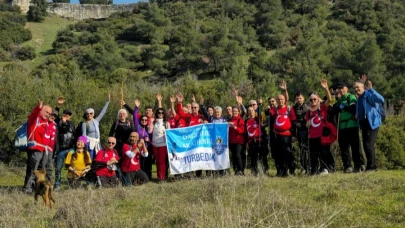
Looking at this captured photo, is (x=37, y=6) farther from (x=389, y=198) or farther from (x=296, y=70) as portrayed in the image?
(x=389, y=198)

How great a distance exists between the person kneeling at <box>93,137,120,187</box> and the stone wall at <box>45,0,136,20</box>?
110731mm

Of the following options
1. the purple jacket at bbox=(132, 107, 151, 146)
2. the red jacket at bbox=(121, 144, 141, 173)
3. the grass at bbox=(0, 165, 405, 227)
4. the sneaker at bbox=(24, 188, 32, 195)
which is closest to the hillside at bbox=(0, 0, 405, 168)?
the purple jacket at bbox=(132, 107, 151, 146)

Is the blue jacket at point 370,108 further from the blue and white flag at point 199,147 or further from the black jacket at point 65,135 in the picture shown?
the black jacket at point 65,135

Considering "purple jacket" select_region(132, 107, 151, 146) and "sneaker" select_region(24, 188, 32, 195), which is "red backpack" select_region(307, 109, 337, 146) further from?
"sneaker" select_region(24, 188, 32, 195)

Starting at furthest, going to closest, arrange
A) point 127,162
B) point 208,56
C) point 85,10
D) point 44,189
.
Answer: point 85,10 → point 208,56 → point 127,162 → point 44,189

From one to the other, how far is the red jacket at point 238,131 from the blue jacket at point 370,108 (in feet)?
8.92

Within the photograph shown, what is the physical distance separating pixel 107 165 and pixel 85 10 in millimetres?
115406

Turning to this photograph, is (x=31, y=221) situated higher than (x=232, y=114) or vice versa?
(x=232, y=114)

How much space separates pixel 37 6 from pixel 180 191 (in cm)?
10587

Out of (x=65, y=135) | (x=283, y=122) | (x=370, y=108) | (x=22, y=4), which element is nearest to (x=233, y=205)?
(x=283, y=122)

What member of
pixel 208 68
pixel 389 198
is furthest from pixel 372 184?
pixel 208 68

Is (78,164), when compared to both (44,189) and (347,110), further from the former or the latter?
(347,110)

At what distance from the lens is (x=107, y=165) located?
988 centimetres

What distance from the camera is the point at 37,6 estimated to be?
103 meters
